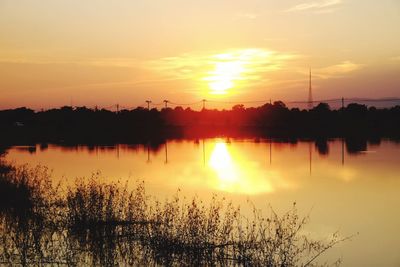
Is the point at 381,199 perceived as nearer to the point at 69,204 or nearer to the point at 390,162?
the point at 69,204

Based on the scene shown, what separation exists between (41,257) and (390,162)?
4386cm

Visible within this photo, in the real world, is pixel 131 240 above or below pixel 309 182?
above

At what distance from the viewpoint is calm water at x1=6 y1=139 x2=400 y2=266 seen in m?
20.8

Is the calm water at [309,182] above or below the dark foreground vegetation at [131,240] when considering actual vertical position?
below

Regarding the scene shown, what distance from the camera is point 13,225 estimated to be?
18938 mm

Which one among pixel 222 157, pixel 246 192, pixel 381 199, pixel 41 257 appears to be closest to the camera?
pixel 41 257

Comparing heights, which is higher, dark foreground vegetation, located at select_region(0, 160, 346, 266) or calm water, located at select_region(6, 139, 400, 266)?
dark foreground vegetation, located at select_region(0, 160, 346, 266)

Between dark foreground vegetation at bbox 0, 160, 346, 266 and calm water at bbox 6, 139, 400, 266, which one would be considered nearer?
dark foreground vegetation at bbox 0, 160, 346, 266

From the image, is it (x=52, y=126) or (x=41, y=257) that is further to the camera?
(x=52, y=126)

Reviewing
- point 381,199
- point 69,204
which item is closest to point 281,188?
point 381,199

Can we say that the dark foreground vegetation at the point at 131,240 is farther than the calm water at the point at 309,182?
No

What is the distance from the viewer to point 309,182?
127ft

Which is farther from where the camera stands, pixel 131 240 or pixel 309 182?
pixel 309 182

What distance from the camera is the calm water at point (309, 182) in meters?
20.8
